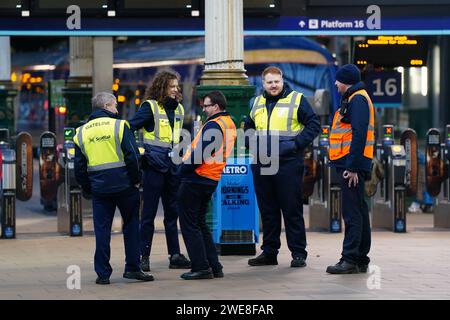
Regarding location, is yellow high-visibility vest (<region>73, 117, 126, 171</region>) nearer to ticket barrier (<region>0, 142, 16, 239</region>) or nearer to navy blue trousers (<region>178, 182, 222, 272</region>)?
navy blue trousers (<region>178, 182, 222, 272</region>)

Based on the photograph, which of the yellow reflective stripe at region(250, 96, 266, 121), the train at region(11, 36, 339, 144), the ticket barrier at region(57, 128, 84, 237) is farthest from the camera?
the train at region(11, 36, 339, 144)

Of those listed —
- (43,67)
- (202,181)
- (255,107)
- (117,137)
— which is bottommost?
(202,181)

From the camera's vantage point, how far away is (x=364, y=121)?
11.4 meters

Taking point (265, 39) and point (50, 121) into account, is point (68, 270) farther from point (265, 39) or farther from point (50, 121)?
point (265, 39)

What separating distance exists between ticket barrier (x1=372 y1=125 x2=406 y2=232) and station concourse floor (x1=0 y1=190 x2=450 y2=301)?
45cm

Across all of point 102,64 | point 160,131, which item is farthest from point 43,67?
point 160,131

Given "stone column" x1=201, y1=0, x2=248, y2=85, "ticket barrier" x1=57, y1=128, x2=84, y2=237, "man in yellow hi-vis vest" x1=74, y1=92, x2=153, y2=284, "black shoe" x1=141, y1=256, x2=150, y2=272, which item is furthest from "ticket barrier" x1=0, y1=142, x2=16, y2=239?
"man in yellow hi-vis vest" x1=74, y1=92, x2=153, y2=284

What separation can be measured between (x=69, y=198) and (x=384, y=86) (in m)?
6.09

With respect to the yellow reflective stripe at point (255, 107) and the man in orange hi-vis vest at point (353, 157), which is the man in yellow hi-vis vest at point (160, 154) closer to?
the yellow reflective stripe at point (255, 107)

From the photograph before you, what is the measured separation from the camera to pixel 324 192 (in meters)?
16.5

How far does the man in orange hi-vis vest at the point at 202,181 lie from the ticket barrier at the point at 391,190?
536 centimetres

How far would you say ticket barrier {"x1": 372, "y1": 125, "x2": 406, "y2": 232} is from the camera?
1622 cm

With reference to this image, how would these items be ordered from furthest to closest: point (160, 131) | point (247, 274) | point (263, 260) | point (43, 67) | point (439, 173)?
point (43, 67), point (439, 173), point (263, 260), point (160, 131), point (247, 274)

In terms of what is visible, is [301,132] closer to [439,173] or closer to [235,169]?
[235,169]
